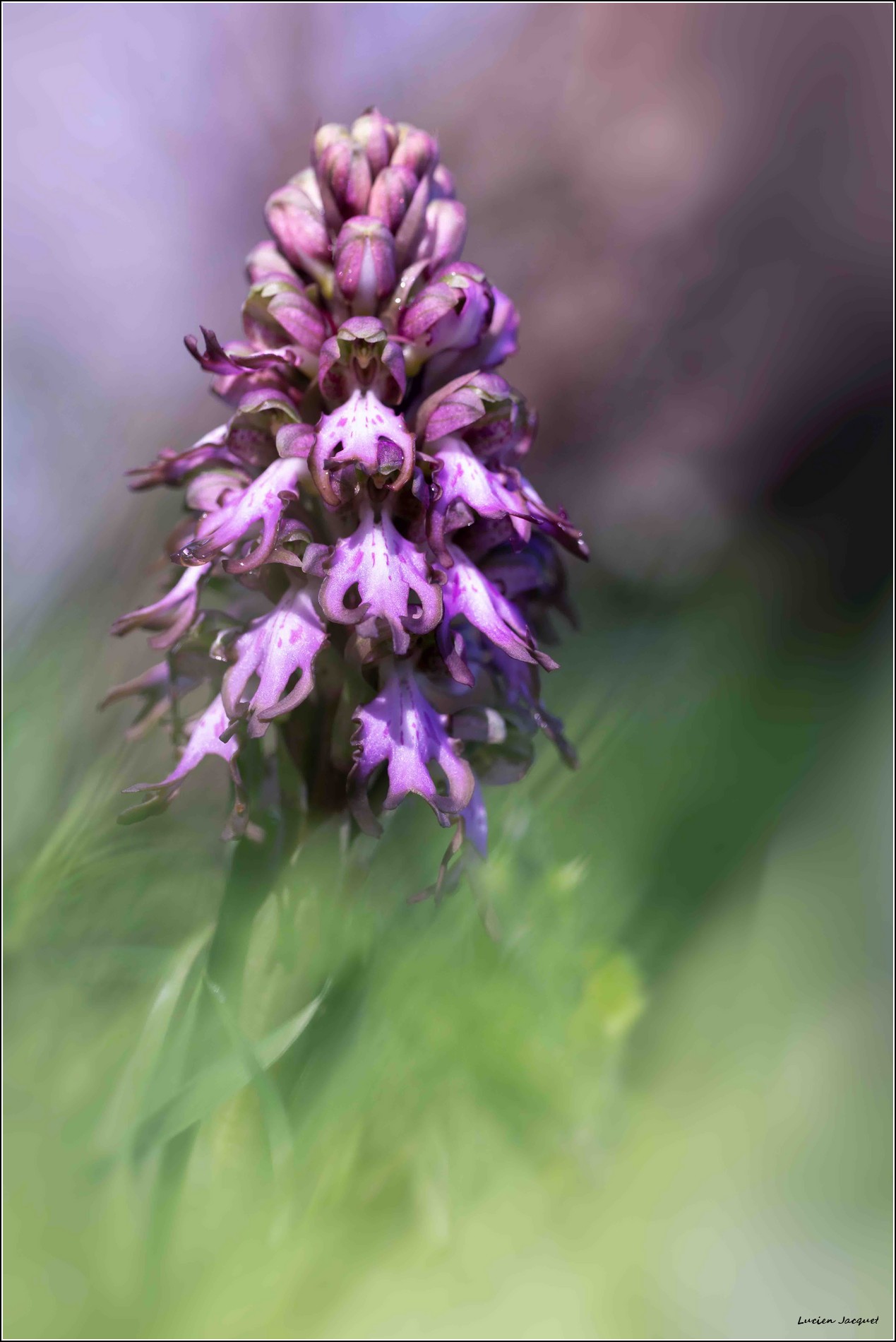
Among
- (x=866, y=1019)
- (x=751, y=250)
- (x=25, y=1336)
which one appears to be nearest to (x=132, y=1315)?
(x=25, y=1336)

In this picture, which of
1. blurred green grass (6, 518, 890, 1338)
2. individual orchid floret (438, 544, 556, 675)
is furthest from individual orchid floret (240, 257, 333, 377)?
blurred green grass (6, 518, 890, 1338)

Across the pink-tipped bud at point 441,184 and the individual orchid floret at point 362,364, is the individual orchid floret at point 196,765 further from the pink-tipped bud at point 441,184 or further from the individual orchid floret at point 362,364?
the pink-tipped bud at point 441,184

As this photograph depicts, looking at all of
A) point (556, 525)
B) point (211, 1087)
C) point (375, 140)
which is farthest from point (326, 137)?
point (211, 1087)

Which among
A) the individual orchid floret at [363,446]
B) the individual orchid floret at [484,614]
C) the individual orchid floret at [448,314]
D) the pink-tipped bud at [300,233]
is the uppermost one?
the pink-tipped bud at [300,233]

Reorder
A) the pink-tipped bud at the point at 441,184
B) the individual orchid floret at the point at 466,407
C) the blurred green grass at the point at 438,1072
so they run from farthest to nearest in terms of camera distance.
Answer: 1. the pink-tipped bud at the point at 441,184
2. the individual orchid floret at the point at 466,407
3. the blurred green grass at the point at 438,1072

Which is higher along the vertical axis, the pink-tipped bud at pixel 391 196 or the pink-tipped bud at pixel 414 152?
the pink-tipped bud at pixel 414 152

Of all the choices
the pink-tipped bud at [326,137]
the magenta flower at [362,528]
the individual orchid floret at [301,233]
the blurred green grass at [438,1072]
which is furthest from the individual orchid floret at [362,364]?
the blurred green grass at [438,1072]

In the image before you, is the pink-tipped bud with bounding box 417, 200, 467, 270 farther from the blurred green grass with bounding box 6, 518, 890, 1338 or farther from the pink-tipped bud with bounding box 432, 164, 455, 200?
the blurred green grass with bounding box 6, 518, 890, 1338
